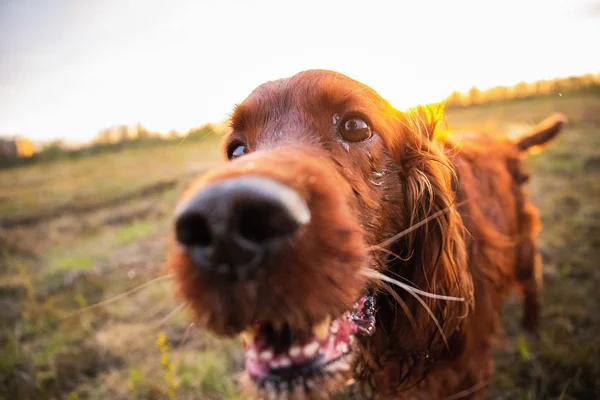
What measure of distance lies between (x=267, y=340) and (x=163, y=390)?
2410 mm

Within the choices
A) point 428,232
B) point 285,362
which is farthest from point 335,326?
point 428,232

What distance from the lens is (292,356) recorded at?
129 cm

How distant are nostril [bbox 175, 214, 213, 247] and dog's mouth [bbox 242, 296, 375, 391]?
18.0 inches

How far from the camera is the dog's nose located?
0.83 m

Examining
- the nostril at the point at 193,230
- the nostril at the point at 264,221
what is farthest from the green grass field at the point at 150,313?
the nostril at the point at 264,221

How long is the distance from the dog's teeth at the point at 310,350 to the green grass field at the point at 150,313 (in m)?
0.50

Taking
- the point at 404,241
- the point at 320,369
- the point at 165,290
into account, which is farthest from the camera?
the point at 165,290

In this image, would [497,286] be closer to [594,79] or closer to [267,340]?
[267,340]

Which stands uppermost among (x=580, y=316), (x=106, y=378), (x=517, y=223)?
(x=517, y=223)

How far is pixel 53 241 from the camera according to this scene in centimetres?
859

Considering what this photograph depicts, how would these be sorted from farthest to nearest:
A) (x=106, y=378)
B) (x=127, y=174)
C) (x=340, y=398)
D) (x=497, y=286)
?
(x=127, y=174), (x=106, y=378), (x=340, y=398), (x=497, y=286)

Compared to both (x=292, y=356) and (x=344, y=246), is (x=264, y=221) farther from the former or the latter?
(x=292, y=356)

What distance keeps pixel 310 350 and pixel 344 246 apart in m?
0.49

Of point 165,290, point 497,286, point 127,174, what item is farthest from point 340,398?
point 127,174
